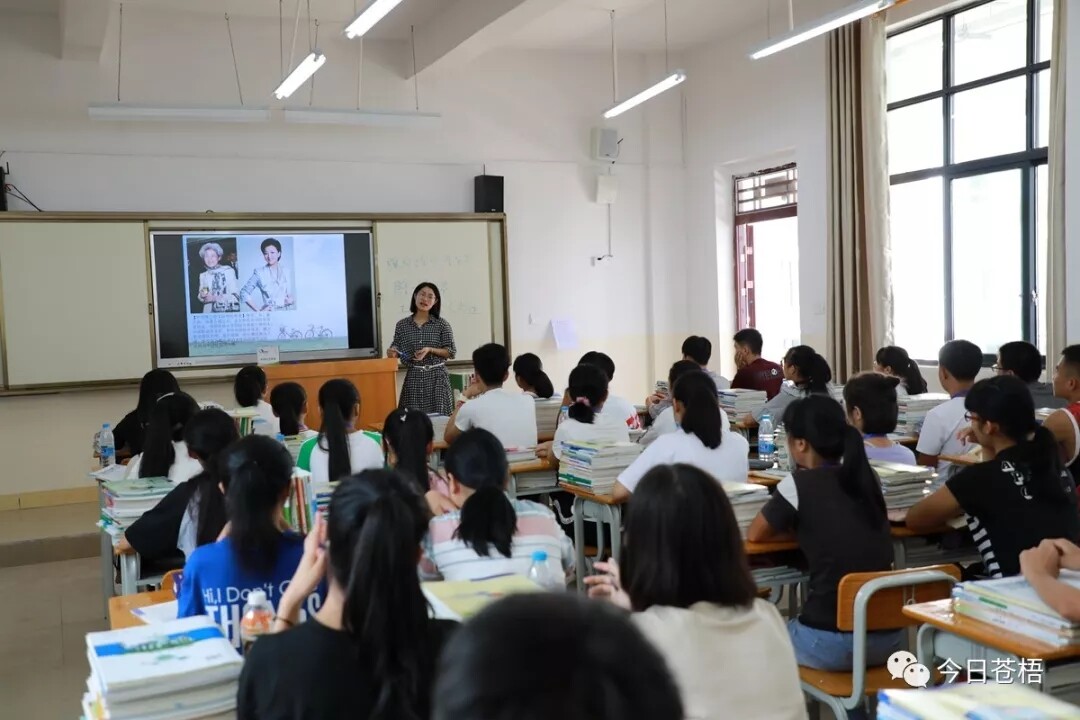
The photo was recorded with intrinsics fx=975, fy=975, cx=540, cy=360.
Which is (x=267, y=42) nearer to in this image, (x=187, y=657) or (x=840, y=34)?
(x=840, y=34)

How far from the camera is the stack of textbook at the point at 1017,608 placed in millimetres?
2004

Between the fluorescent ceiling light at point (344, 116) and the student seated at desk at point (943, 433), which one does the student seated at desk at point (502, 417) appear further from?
the fluorescent ceiling light at point (344, 116)

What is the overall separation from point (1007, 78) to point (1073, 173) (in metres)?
0.97

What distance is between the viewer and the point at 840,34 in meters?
7.68

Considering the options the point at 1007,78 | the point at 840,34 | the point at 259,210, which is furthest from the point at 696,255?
the point at 259,210

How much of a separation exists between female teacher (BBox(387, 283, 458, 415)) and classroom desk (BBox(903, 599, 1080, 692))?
523 centimetres

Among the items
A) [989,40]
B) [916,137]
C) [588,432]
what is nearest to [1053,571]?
[588,432]

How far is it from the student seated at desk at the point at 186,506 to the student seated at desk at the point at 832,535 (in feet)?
5.67

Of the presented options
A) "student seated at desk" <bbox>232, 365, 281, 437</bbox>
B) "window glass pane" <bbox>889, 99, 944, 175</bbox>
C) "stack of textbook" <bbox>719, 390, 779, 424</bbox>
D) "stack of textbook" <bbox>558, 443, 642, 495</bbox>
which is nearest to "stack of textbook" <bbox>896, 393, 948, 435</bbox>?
"stack of textbook" <bbox>719, 390, 779, 424</bbox>

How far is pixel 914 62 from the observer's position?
7.54 m

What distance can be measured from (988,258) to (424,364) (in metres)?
4.20

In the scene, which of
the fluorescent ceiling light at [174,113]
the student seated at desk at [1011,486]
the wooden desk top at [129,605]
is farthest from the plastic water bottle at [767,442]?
the fluorescent ceiling light at [174,113]

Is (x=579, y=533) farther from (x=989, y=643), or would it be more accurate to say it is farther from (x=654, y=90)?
(x=654, y=90)

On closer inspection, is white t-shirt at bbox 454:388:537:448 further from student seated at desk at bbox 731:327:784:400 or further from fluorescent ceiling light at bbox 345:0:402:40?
fluorescent ceiling light at bbox 345:0:402:40
